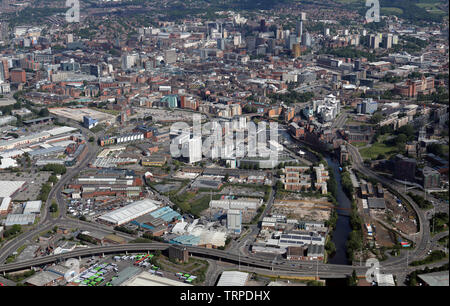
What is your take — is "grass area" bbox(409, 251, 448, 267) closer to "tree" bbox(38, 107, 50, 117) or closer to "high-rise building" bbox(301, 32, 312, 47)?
"tree" bbox(38, 107, 50, 117)

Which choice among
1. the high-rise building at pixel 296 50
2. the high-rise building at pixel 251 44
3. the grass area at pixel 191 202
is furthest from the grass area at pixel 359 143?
the high-rise building at pixel 251 44

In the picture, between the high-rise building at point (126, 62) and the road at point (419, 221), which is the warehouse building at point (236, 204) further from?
the high-rise building at point (126, 62)

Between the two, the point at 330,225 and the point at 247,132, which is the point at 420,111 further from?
the point at 330,225

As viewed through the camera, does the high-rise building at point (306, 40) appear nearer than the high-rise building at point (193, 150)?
No

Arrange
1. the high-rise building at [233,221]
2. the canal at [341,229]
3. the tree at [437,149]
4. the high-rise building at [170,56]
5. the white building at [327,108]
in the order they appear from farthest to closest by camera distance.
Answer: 1. the high-rise building at [170,56]
2. the white building at [327,108]
3. the high-rise building at [233,221]
4. the canal at [341,229]
5. the tree at [437,149]
